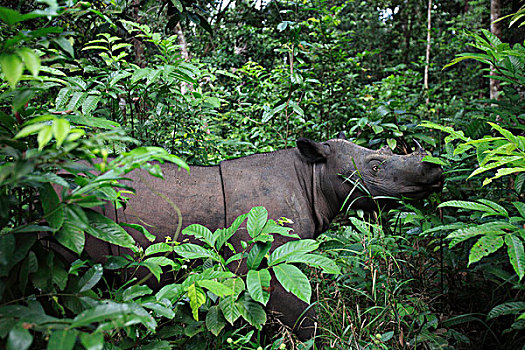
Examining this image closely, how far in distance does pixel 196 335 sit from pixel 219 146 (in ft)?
11.6

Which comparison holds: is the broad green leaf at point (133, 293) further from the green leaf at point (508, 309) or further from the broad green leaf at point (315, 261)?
the green leaf at point (508, 309)

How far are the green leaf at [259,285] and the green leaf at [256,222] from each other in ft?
0.92

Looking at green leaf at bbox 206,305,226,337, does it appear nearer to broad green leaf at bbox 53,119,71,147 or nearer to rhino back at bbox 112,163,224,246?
rhino back at bbox 112,163,224,246

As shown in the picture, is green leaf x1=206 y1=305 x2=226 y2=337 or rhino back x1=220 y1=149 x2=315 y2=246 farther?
rhino back x1=220 y1=149 x2=315 y2=246

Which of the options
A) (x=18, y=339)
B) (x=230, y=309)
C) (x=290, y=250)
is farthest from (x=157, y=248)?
(x=18, y=339)

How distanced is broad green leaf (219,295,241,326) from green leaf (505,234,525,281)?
4.75 feet

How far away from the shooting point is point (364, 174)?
12.6 ft

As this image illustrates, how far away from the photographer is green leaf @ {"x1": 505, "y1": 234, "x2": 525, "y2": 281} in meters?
2.02

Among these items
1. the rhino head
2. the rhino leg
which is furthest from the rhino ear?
the rhino leg

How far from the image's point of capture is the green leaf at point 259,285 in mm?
1948

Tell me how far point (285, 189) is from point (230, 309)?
5.35 feet

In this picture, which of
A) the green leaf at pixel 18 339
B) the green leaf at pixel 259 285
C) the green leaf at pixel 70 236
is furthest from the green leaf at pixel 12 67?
the green leaf at pixel 259 285

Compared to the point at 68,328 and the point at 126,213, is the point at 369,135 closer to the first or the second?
the point at 126,213

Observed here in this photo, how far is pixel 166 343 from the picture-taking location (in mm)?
2098
